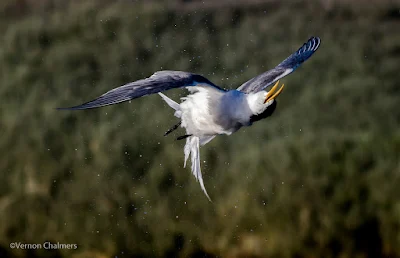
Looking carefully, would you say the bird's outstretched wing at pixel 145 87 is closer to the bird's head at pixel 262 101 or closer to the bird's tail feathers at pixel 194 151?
the bird's head at pixel 262 101

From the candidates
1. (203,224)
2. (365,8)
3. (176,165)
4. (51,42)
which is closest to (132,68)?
→ (51,42)

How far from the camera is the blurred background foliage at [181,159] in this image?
6.40 meters

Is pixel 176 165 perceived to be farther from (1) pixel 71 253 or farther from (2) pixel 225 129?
(2) pixel 225 129

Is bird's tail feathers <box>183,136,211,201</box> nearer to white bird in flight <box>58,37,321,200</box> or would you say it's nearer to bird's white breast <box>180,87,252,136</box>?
white bird in flight <box>58,37,321,200</box>

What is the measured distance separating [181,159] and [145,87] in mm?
2553

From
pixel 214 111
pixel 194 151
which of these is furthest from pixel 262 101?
pixel 194 151

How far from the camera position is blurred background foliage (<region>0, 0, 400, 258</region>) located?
6402 millimetres

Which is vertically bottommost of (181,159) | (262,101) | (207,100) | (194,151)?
(181,159)

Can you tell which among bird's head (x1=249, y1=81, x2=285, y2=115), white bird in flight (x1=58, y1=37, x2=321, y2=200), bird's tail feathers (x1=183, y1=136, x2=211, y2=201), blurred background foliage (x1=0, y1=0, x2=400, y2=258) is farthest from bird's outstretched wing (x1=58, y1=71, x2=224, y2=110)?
blurred background foliage (x1=0, y1=0, x2=400, y2=258)

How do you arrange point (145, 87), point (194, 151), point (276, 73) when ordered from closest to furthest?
point (145, 87)
point (276, 73)
point (194, 151)

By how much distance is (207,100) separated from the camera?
15.9 feet

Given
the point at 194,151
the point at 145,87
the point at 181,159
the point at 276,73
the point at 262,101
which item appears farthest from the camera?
the point at 181,159

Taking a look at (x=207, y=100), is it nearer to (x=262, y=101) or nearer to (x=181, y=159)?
(x=262, y=101)

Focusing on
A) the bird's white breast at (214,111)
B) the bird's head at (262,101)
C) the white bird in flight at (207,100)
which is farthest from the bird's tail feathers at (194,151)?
the bird's head at (262,101)
